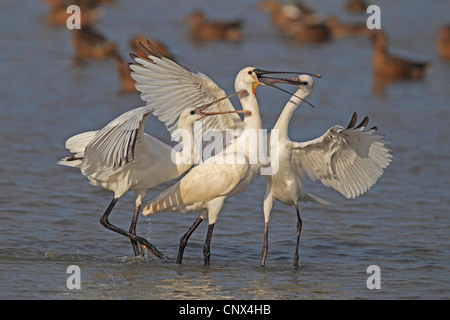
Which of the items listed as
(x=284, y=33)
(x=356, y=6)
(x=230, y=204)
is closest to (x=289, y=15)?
(x=284, y=33)

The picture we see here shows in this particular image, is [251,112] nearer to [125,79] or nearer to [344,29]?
[125,79]

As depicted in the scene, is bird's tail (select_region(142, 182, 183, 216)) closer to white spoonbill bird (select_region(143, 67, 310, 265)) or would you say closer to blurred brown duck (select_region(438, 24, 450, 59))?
white spoonbill bird (select_region(143, 67, 310, 265))

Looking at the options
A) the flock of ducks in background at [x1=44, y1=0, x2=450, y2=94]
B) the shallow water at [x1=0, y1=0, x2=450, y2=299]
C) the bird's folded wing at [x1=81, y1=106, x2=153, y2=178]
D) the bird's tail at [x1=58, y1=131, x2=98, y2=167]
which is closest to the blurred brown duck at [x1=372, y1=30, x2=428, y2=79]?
the flock of ducks in background at [x1=44, y1=0, x2=450, y2=94]

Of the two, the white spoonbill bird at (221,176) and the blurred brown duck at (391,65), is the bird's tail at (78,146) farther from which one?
the blurred brown duck at (391,65)

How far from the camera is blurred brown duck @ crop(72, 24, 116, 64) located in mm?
20562

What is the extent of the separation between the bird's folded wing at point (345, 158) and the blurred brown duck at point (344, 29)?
47.2ft

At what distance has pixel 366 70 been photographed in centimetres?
2139

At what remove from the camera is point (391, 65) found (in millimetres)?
20188

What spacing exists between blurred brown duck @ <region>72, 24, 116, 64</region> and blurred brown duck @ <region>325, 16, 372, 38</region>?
625 cm

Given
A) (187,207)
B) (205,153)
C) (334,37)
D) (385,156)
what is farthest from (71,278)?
(334,37)

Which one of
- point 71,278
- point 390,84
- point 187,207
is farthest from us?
point 390,84

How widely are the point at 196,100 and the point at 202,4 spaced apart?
59.1 feet

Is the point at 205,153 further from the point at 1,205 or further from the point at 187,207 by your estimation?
the point at 1,205
